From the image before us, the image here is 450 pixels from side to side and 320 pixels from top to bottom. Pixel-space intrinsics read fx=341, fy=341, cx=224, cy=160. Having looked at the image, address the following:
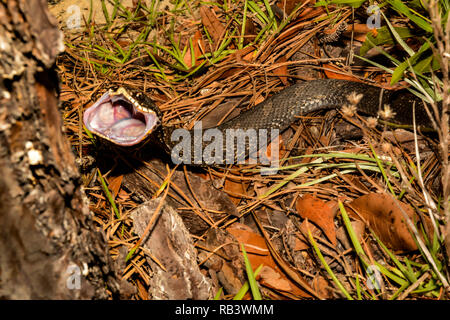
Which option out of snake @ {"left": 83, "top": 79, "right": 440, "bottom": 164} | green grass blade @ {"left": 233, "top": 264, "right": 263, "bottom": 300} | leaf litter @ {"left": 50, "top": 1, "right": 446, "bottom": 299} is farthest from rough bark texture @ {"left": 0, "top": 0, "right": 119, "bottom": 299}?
snake @ {"left": 83, "top": 79, "right": 440, "bottom": 164}

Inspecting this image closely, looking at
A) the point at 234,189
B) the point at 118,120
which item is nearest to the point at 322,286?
the point at 234,189

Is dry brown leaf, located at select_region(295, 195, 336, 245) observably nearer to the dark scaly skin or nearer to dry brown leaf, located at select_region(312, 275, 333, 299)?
dry brown leaf, located at select_region(312, 275, 333, 299)

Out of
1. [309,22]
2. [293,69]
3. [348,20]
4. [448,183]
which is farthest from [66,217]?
[348,20]

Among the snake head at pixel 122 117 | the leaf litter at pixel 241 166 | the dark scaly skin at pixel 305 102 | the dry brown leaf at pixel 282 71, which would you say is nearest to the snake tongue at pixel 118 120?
the snake head at pixel 122 117

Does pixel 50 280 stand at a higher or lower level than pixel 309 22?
lower

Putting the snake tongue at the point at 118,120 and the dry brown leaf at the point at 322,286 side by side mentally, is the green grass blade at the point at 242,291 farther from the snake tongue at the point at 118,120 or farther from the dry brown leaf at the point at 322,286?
the snake tongue at the point at 118,120

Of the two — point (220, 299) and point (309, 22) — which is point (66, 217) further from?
point (309, 22)

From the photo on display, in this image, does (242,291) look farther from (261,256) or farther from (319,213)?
(319,213)
